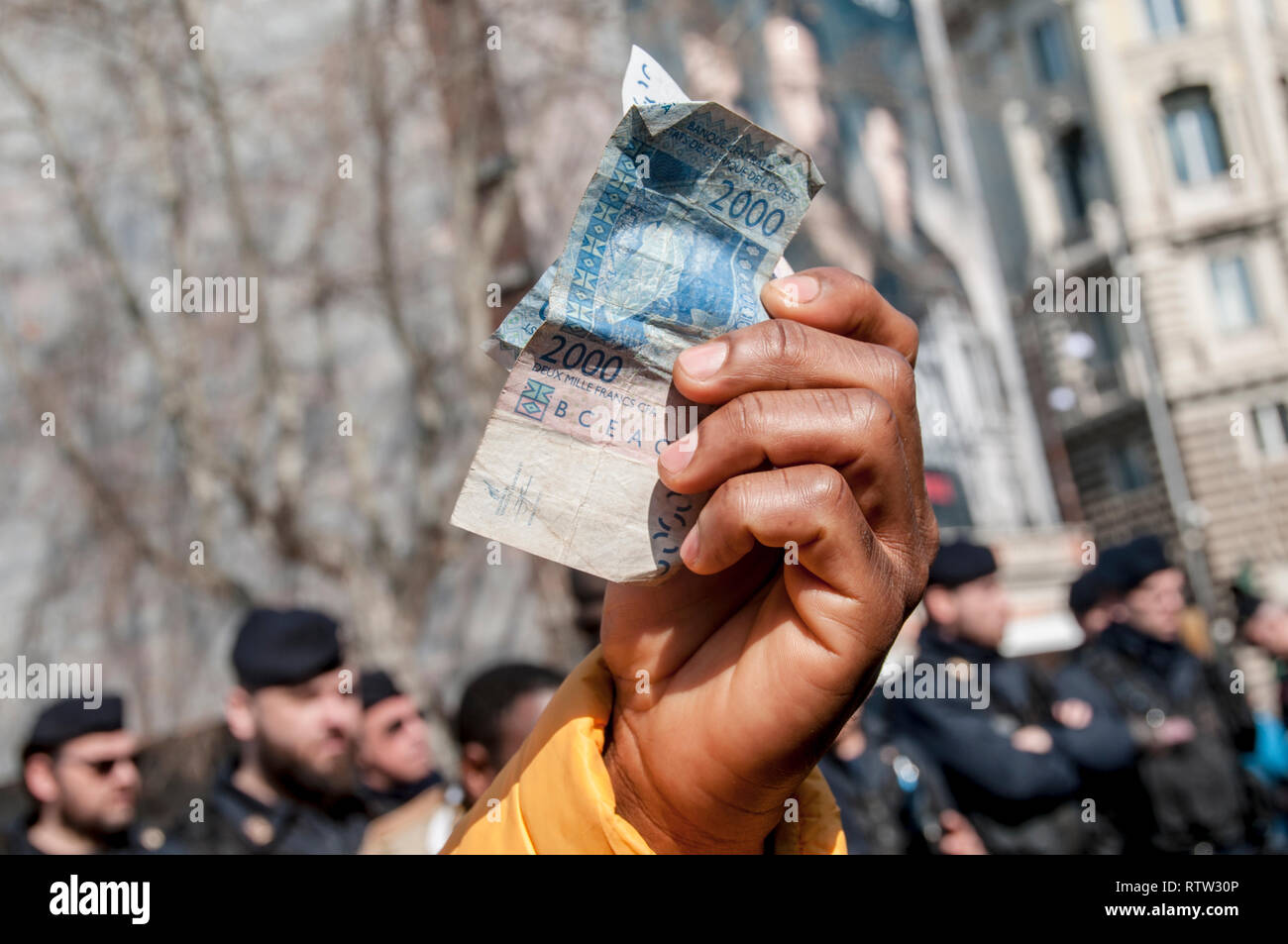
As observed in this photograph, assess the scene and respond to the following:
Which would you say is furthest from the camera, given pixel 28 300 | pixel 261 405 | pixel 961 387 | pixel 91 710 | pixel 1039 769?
pixel 961 387

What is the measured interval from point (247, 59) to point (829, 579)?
10.6 metres

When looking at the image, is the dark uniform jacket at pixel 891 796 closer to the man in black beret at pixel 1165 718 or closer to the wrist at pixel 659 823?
the man in black beret at pixel 1165 718

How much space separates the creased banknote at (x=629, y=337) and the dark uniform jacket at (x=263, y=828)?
287 cm

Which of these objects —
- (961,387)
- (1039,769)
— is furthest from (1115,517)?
(1039,769)

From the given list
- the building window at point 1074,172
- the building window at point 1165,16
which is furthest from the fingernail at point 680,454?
the building window at point 1165,16

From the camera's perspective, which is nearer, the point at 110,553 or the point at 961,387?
the point at 110,553

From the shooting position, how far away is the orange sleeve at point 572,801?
1.49m

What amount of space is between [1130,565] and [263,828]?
4.13 meters

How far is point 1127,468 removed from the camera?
1398 inches

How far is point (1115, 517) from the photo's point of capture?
35.4 m

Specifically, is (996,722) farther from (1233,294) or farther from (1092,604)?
(1233,294)
